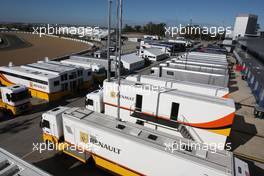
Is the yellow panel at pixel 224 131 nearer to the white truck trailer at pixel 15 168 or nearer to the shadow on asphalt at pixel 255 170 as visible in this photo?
the shadow on asphalt at pixel 255 170

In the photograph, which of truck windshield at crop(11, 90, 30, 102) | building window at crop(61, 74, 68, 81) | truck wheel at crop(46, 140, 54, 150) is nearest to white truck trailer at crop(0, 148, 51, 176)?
truck wheel at crop(46, 140, 54, 150)

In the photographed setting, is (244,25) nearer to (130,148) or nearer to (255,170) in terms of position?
(255,170)

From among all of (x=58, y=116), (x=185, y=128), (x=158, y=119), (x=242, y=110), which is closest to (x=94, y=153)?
(x=58, y=116)

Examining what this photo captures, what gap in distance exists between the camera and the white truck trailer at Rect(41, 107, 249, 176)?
882 centimetres

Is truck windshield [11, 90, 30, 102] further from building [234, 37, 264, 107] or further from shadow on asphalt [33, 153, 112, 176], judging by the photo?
building [234, 37, 264, 107]

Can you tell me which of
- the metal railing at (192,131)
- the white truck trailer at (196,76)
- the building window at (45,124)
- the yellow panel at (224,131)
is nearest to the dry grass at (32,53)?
the white truck trailer at (196,76)

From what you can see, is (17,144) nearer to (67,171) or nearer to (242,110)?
(67,171)

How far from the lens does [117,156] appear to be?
10.6 metres

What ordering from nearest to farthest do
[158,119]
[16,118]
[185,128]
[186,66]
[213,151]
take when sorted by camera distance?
[213,151] → [185,128] → [158,119] → [16,118] → [186,66]

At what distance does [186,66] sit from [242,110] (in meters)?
14.4

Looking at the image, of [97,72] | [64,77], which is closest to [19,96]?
[64,77]

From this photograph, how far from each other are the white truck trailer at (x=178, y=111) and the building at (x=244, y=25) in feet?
392

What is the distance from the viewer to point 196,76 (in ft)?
95.7

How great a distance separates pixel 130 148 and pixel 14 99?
15.9 m
